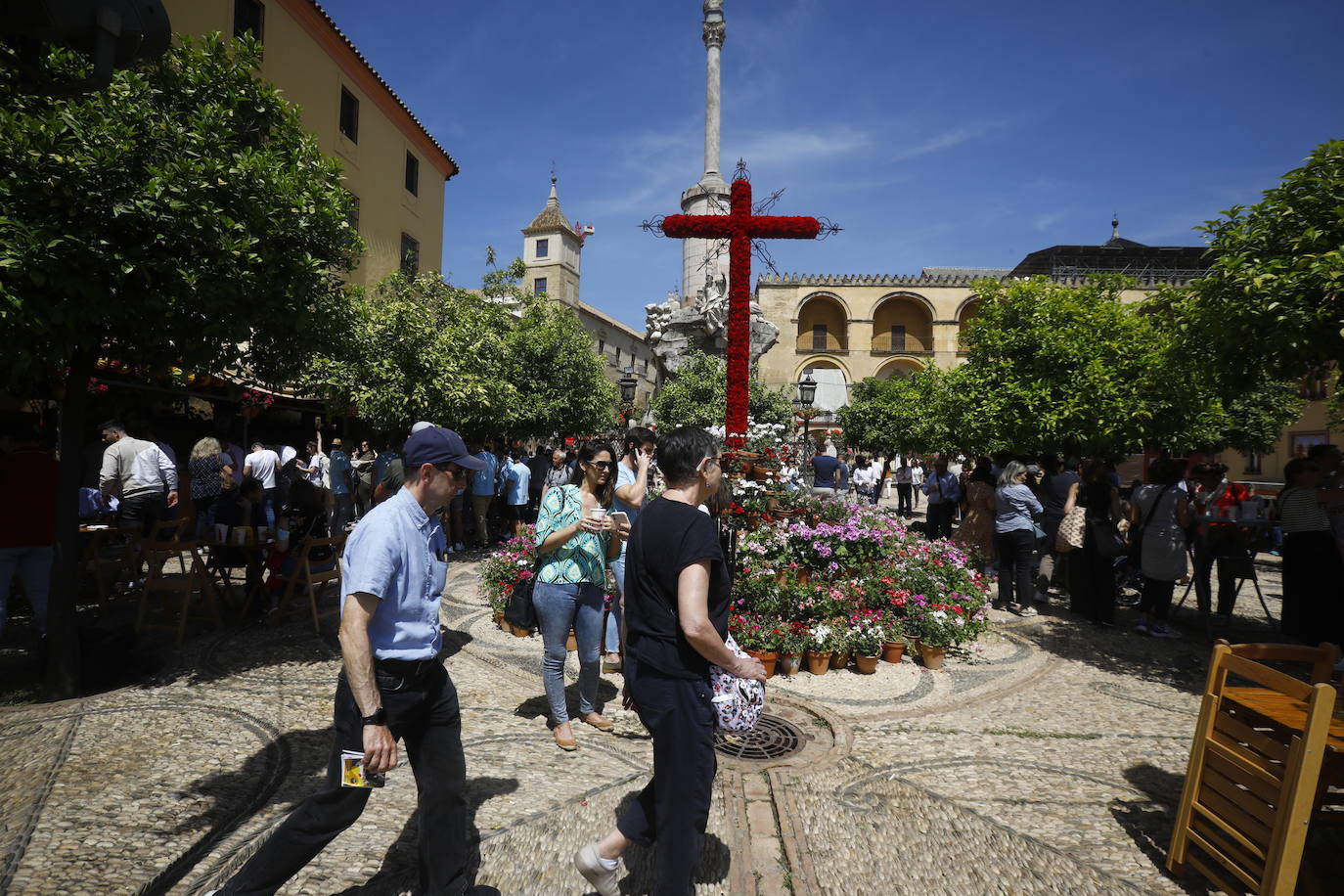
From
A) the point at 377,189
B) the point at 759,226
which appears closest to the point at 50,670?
the point at 759,226

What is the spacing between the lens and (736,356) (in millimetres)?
8445

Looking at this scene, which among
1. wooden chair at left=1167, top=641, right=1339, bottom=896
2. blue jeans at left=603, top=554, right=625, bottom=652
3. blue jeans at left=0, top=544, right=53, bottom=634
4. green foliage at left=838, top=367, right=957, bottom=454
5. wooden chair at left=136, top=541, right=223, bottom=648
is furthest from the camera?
green foliage at left=838, top=367, right=957, bottom=454

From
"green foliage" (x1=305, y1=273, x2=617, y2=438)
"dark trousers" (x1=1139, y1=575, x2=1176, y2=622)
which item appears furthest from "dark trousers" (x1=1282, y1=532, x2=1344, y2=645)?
"green foliage" (x1=305, y1=273, x2=617, y2=438)

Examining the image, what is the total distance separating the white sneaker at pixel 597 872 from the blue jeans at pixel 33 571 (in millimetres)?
4755

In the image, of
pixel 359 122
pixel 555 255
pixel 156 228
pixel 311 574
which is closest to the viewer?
pixel 156 228

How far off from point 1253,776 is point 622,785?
9.18ft

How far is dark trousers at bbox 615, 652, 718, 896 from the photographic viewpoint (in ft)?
7.79

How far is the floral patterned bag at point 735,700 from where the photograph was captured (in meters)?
2.50

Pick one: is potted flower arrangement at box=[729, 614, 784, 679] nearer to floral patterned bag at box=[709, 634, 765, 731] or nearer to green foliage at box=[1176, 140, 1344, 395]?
floral patterned bag at box=[709, 634, 765, 731]

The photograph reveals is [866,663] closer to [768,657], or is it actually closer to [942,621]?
[768,657]

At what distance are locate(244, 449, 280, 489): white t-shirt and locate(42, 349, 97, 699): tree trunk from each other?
15.0ft

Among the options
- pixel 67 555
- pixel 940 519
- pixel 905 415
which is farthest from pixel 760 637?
pixel 905 415

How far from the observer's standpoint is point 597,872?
2557 mm

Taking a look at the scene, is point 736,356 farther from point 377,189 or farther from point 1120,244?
point 1120,244
